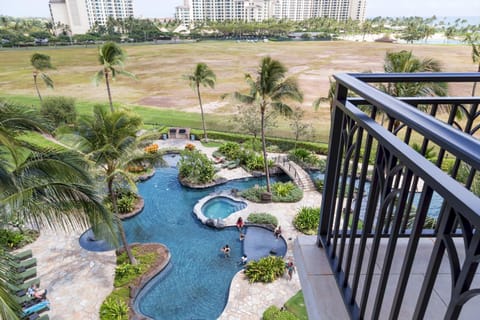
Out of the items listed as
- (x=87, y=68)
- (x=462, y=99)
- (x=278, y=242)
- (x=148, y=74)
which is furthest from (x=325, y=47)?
(x=462, y=99)

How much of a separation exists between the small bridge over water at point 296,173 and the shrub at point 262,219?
3.71 meters

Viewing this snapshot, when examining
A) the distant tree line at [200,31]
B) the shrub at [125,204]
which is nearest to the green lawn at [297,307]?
the shrub at [125,204]

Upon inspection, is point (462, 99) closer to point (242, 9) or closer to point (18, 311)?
point (18, 311)

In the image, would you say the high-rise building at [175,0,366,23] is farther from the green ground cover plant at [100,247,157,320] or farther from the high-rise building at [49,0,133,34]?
the green ground cover plant at [100,247,157,320]

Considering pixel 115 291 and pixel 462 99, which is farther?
pixel 115 291

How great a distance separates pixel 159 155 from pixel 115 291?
5511 millimetres

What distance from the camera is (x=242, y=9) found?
15450 centimetres

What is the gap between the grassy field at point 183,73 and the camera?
3356 centimetres

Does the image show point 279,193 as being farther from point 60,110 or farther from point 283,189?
point 60,110

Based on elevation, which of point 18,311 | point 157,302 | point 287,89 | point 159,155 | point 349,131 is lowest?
point 157,302

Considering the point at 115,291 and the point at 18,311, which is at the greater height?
the point at 18,311

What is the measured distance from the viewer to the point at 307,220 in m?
15.1

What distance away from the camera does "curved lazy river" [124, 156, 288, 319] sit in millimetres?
11258

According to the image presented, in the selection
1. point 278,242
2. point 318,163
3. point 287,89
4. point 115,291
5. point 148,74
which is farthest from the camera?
point 148,74
